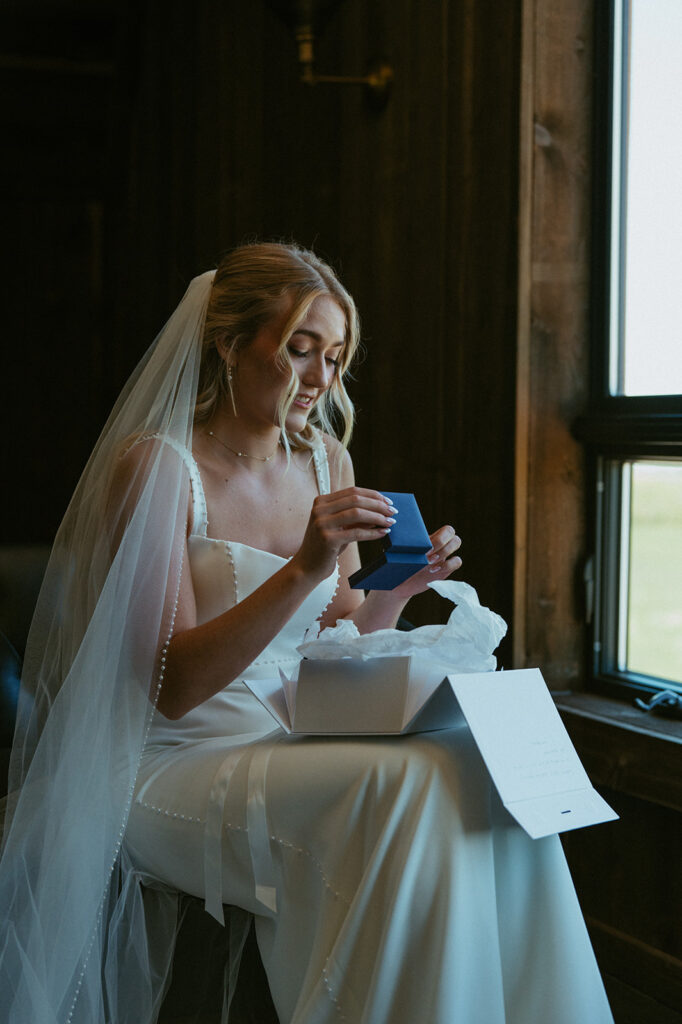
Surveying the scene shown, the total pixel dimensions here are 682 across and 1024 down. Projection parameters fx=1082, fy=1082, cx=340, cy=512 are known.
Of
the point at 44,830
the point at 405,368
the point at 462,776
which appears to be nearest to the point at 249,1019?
the point at 44,830

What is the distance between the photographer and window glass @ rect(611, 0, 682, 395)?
205cm

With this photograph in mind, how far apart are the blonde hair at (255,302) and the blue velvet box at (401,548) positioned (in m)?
0.35

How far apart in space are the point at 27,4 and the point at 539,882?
503cm

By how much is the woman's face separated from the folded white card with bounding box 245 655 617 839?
21.1 inches

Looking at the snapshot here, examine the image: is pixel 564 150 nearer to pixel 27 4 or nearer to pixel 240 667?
pixel 240 667

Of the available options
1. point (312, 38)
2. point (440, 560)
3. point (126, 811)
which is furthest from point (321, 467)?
point (312, 38)

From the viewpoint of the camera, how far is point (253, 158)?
361 cm

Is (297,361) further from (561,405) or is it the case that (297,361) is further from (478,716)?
(478,716)

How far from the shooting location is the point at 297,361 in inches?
72.6

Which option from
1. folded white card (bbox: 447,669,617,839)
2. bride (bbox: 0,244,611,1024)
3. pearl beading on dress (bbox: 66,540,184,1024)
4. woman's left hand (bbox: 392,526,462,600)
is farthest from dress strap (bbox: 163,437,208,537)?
folded white card (bbox: 447,669,617,839)

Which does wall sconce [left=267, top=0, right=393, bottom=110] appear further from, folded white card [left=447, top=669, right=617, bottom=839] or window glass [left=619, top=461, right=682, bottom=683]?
folded white card [left=447, top=669, right=617, bottom=839]

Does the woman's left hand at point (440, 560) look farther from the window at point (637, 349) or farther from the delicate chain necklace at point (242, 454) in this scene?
the window at point (637, 349)

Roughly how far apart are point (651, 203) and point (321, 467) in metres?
0.83

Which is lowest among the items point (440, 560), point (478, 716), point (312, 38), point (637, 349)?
point (478, 716)
